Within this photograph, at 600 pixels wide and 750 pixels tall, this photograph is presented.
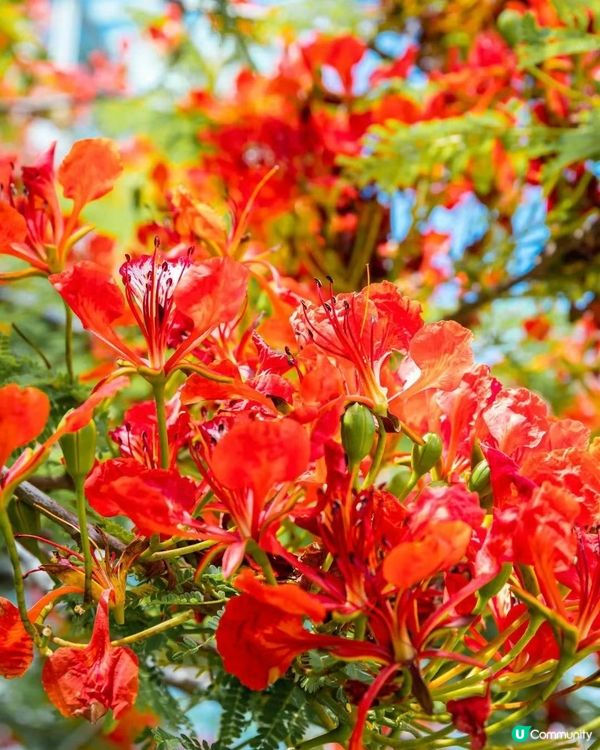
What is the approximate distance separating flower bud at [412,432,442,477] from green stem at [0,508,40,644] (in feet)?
1.00

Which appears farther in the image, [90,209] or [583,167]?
[90,209]

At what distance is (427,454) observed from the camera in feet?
2.41

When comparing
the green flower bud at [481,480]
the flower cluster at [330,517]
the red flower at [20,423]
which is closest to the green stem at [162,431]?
the flower cluster at [330,517]

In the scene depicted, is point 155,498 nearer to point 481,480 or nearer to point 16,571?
point 16,571

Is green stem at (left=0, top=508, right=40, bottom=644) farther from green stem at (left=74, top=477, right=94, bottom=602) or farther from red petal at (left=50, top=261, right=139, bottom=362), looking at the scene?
red petal at (left=50, top=261, right=139, bottom=362)

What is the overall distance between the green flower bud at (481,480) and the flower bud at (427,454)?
0.03m

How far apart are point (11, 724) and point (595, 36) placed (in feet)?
7.71

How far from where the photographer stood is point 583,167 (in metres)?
1.60

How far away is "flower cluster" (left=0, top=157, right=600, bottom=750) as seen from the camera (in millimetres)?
604

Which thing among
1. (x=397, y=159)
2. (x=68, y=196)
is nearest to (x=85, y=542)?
(x=68, y=196)

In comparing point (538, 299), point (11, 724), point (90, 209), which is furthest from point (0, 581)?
point (538, 299)

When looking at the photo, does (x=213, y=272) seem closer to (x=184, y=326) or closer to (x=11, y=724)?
(x=184, y=326)

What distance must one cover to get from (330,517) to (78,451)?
0.19m

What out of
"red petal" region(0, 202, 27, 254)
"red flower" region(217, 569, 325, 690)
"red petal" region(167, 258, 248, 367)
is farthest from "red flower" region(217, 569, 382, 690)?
"red petal" region(0, 202, 27, 254)
